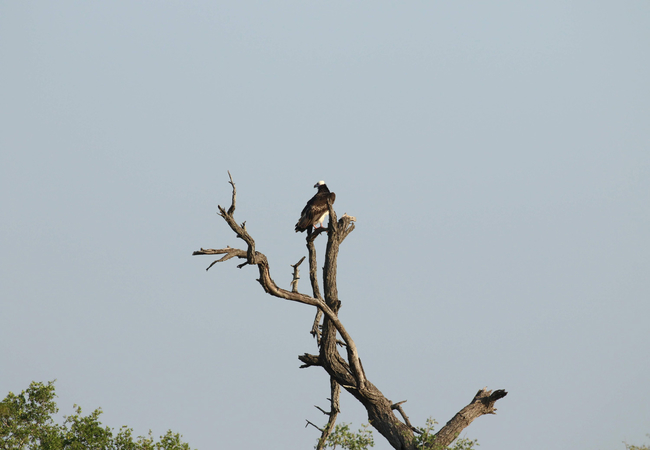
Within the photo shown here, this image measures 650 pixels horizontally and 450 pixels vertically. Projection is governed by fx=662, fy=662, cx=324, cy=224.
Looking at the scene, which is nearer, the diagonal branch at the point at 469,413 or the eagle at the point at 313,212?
the diagonal branch at the point at 469,413

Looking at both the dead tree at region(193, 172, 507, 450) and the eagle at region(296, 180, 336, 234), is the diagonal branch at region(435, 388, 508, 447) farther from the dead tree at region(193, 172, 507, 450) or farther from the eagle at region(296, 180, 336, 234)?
the eagle at region(296, 180, 336, 234)

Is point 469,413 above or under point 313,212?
under

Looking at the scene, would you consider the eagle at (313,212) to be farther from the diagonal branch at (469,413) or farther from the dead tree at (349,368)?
the diagonal branch at (469,413)

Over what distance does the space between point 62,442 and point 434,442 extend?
7.07 metres

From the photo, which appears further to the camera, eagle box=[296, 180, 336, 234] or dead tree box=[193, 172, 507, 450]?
eagle box=[296, 180, 336, 234]

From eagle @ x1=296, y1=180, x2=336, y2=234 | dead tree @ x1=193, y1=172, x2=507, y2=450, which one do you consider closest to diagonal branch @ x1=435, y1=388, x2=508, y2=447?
dead tree @ x1=193, y1=172, x2=507, y2=450

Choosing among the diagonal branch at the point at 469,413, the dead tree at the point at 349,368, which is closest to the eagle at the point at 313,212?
the dead tree at the point at 349,368

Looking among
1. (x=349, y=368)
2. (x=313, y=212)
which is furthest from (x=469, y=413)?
(x=313, y=212)

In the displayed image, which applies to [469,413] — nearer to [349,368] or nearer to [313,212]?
[349,368]

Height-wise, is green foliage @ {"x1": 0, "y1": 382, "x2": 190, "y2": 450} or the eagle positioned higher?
the eagle

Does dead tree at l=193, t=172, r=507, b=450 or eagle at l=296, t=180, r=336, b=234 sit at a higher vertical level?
eagle at l=296, t=180, r=336, b=234

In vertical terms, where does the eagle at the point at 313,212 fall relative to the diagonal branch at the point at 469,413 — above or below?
above

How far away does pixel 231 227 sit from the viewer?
33.2 ft

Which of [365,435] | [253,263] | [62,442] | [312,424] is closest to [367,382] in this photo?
[365,435]
